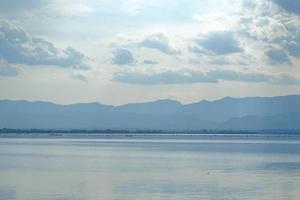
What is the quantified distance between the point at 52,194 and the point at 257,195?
8729 mm

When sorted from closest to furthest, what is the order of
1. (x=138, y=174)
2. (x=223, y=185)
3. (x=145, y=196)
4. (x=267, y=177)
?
(x=145, y=196) → (x=223, y=185) → (x=267, y=177) → (x=138, y=174)

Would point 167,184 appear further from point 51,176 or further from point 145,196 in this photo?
point 51,176

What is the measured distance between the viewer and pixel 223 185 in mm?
34125

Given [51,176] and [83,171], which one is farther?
[83,171]

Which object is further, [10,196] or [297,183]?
[297,183]

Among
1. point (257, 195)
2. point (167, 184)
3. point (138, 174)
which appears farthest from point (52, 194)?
point (138, 174)

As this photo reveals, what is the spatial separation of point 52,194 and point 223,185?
865cm

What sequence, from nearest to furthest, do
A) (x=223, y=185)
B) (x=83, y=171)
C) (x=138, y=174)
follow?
(x=223, y=185) < (x=138, y=174) < (x=83, y=171)

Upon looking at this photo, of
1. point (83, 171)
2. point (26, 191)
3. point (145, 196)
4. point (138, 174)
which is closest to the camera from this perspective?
point (145, 196)

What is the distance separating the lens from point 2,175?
40.4 m

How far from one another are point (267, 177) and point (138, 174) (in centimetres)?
756

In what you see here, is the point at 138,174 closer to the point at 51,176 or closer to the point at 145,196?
the point at 51,176

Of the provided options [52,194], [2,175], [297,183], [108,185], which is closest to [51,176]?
[2,175]

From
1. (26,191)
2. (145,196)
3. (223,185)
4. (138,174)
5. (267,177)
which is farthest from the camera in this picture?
(138,174)
